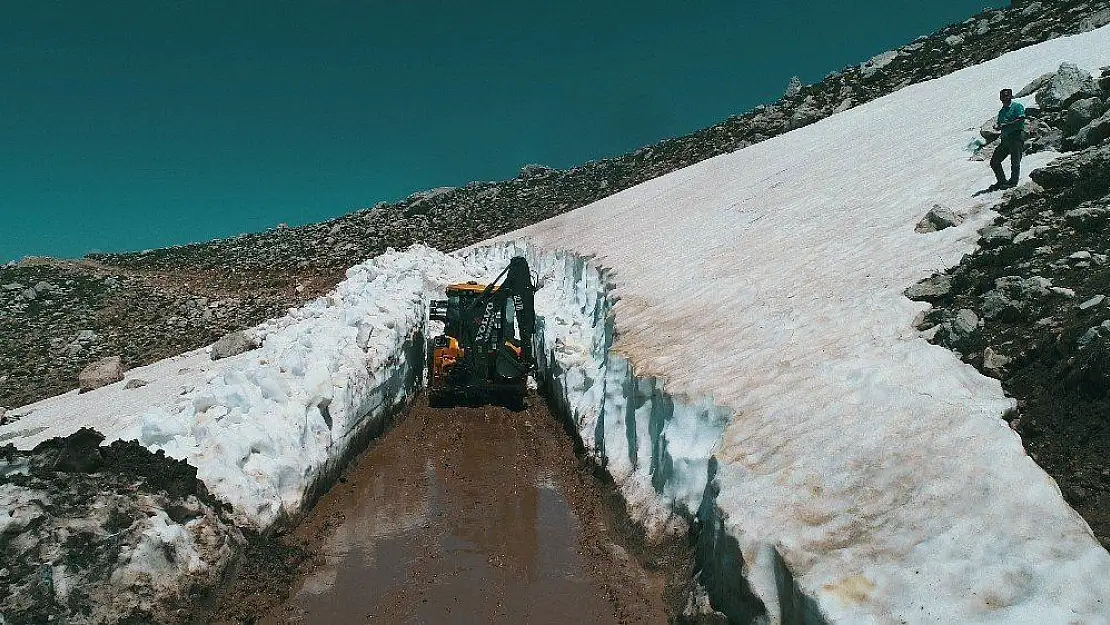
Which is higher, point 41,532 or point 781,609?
point 41,532

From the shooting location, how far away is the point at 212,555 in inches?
269

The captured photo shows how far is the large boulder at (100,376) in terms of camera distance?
16.7m

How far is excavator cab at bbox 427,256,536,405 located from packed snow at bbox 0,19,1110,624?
875 millimetres

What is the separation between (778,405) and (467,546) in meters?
4.22

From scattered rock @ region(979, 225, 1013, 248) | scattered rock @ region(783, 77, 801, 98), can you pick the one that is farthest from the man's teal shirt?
scattered rock @ region(783, 77, 801, 98)

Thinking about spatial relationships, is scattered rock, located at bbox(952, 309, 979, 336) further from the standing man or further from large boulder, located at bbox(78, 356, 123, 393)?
large boulder, located at bbox(78, 356, 123, 393)

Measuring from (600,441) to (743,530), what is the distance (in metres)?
5.39

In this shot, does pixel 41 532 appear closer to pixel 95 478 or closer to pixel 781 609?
pixel 95 478

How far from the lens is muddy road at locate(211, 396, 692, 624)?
6.90m

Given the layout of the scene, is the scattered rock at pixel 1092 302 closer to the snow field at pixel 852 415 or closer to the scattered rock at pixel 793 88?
the snow field at pixel 852 415

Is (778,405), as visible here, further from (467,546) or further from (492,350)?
(492,350)

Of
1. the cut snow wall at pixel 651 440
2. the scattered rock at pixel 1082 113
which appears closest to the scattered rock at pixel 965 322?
the cut snow wall at pixel 651 440

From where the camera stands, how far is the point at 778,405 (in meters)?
7.21

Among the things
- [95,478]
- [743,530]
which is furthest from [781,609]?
[95,478]
